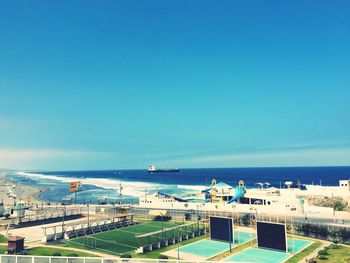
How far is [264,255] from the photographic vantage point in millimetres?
38531

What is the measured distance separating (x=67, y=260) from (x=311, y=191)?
3415 inches

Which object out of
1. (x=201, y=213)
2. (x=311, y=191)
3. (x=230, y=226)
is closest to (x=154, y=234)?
(x=230, y=226)

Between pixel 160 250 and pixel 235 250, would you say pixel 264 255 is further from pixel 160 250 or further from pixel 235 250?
pixel 160 250

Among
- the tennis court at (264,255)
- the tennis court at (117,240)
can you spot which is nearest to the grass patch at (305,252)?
the tennis court at (264,255)

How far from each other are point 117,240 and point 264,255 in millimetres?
19446

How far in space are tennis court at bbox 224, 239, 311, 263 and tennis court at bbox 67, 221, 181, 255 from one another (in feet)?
38.3

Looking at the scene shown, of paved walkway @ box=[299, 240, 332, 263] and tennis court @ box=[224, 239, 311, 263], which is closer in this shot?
paved walkway @ box=[299, 240, 332, 263]

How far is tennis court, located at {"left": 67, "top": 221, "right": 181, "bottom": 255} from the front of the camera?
42281 mm

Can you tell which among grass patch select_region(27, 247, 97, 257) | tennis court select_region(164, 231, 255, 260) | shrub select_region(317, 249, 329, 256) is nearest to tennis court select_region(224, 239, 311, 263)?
tennis court select_region(164, 231, 255, 260)

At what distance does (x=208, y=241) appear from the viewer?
4544cm

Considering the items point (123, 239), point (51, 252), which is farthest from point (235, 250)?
point (51, 252)

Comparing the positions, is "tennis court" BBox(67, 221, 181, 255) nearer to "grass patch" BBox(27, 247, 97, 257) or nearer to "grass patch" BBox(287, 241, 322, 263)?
"grass patch" BBox(27, 247, 97, 257)

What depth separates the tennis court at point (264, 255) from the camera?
120ft

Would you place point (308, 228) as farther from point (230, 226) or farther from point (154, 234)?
point (154, 234)
